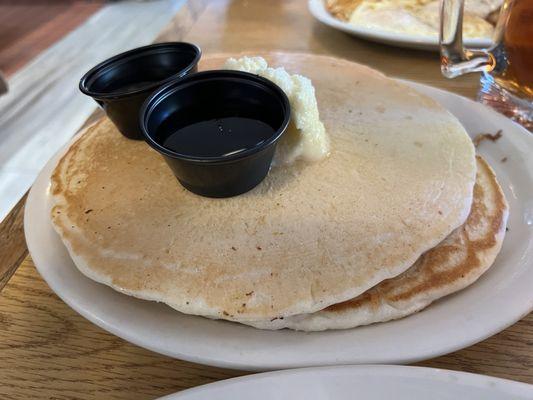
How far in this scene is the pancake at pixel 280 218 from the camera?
81 cm

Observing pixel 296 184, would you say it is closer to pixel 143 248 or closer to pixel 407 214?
pixel 407 214

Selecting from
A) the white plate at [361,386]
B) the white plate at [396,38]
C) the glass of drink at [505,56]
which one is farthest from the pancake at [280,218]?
the white plate at [396,38]

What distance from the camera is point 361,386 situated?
27.6 inches

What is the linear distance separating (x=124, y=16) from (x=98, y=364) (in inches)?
169

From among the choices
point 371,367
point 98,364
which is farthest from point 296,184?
point 98,364

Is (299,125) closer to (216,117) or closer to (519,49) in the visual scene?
(216,117)

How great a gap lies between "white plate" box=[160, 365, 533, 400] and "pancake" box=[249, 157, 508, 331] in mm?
111

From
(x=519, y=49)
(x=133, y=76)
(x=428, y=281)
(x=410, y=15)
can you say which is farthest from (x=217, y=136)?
(x=410, y=15)

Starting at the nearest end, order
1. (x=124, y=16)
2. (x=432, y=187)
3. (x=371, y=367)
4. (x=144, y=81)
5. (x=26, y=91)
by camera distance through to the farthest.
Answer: (x=371, y=367) → (x=432, y=187) → (x=144, y=81) → (x=26, y=91) → (x=124, y=16)

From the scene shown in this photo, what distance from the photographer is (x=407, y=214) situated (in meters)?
0.90

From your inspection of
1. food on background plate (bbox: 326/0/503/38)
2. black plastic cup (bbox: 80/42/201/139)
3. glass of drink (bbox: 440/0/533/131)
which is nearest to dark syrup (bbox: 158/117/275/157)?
black plastic cup (bbox: 80/42/201/139)

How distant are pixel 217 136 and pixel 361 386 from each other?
0.57m

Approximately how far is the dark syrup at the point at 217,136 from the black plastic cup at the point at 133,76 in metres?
0.15

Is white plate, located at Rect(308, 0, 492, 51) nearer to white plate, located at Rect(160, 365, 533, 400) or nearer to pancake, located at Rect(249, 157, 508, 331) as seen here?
pancake, located at Rect(249, 157, 508, 331)
